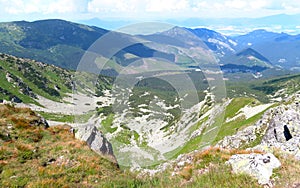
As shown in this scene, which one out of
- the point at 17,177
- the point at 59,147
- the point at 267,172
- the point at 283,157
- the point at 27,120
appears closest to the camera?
the point at 267,172

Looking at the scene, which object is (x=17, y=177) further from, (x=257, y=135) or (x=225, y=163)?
(x=257, y=135)

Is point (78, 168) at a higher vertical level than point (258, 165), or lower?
lower

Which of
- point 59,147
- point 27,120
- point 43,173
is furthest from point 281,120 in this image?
point 27,120

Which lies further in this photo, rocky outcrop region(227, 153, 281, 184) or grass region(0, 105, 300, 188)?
grass region(0, 105, 300, 188)

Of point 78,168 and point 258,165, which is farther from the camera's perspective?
point 78,168

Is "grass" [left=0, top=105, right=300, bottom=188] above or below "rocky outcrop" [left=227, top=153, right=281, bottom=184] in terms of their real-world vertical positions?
below

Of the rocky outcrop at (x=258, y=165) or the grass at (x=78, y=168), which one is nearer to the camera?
the rocky outcrop at (x=258, y=165)

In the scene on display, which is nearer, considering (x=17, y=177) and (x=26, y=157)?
(x=17, y=177)

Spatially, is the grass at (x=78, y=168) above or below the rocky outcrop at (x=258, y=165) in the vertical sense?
below
